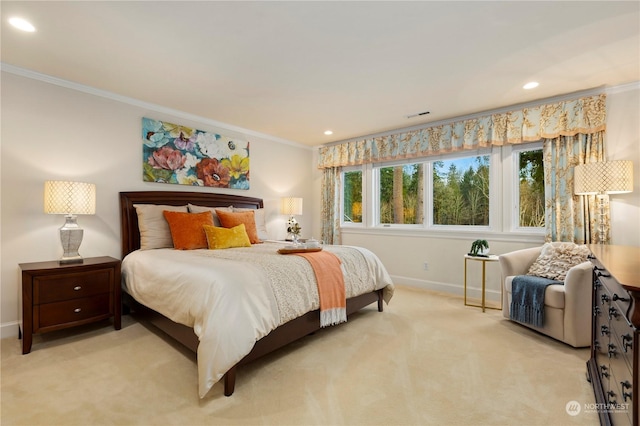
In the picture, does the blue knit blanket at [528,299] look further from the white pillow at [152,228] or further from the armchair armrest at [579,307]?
the white pillow at [152,228]

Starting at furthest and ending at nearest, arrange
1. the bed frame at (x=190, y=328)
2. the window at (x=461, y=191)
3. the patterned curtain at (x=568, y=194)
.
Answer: the window at (x=461, y=191) → the patterned curtain at (x=568, y=194) → the bed frame at (x=190, y=328)

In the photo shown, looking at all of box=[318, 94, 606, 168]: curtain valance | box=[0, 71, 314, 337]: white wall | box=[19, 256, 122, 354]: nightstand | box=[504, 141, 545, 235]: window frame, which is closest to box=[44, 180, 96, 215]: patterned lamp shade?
box=[0, 71, 314, 337]: white wall

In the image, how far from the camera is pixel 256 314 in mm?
2006

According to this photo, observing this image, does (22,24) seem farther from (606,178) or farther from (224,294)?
(606,178)

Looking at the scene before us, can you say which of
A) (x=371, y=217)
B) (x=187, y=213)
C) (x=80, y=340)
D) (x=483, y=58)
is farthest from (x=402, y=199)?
(x=80, y=340)

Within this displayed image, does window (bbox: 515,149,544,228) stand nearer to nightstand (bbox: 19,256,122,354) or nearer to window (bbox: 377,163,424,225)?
window (bbox: 377,163,424,225)

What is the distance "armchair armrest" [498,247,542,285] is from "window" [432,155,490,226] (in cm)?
94

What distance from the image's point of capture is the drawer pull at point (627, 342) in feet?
3.57

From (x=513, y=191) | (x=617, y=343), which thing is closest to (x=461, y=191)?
(x=513, y=191)

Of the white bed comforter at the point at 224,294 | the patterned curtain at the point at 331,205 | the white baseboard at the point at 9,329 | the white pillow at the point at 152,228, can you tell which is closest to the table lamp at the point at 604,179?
the white bed comforter at the point at 224,294

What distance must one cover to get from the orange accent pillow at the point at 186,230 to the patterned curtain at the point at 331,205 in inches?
101

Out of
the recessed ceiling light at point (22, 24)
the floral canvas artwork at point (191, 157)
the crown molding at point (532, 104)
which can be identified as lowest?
the floral canvas artwork at point (191, 157)

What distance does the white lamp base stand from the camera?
9.34 ft

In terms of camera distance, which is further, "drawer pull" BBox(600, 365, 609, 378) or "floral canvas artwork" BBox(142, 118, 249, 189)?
"floral canvas artwork" BBox(142, 118, 249, 189)
